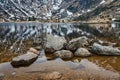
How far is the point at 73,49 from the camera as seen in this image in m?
28.5

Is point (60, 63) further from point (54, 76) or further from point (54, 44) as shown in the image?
point (54, 44)

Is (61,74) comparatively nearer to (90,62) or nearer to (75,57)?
(90,62)

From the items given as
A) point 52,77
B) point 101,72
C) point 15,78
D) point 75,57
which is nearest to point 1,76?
point 15,78

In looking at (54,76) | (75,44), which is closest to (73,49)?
(75,44)

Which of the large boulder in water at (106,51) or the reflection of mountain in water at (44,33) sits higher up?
the large boulder in water at (106,51)

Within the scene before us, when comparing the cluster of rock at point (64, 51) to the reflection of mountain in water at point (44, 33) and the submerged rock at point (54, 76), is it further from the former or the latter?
the reflection of mountain in water at point (44, 33)

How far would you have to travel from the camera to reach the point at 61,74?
57.6 feet

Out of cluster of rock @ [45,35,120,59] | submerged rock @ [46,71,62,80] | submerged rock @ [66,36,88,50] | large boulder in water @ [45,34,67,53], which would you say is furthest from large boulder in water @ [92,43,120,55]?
submerged rock @ [46,71,62,80]

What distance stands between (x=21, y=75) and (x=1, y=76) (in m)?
1.70

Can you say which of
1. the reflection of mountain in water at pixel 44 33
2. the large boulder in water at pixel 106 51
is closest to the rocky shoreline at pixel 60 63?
the large boulder in water at pixel 106 51

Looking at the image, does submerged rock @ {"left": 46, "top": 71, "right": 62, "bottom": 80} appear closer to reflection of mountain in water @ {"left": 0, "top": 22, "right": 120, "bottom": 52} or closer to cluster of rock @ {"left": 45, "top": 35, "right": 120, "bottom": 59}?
cluster of rock @ {"left": 45, "top": 35, "right": 120, "bottom": 59}

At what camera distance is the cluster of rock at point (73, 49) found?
25.1 meters

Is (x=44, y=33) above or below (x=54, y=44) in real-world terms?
below

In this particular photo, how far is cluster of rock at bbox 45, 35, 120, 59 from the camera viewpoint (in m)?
25.1
